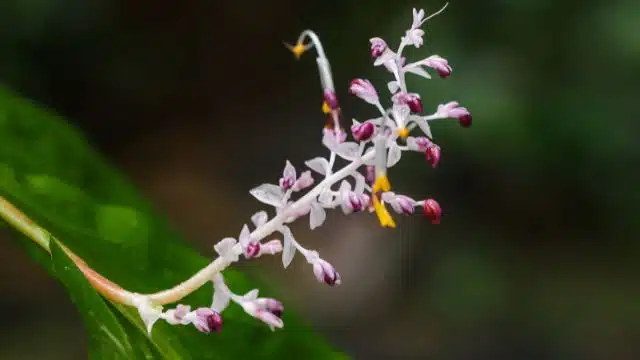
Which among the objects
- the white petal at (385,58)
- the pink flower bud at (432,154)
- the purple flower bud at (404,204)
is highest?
the white petal at (385,58)

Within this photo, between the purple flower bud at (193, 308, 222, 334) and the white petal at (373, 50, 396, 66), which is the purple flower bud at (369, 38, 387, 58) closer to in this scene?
the white petal at (373, 50, 396, 66)

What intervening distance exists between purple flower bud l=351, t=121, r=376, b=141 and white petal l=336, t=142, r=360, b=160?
0.05 feet

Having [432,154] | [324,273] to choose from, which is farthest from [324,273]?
[432,154]

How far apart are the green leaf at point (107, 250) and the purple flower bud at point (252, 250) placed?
0.31 ft

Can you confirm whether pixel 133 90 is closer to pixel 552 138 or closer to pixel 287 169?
pixel 552 138

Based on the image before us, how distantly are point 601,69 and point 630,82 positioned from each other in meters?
0.08

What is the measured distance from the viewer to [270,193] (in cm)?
65

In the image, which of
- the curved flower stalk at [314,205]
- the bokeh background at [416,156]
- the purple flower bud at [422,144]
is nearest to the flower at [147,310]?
the curved flower stalk at [314,205]

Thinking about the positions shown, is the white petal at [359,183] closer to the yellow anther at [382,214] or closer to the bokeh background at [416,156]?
the yellow anther at [382,214]

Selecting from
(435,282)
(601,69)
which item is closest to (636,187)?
(601,69)

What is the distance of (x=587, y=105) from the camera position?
2.55 m

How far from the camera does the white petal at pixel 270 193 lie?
65 centimetres

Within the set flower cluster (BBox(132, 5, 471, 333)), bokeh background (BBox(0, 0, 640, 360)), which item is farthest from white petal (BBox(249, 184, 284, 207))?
bokeh background (BBox(0, 0, 640, 360))

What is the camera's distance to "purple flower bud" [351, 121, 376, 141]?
63 cm
